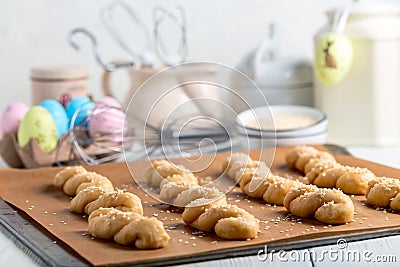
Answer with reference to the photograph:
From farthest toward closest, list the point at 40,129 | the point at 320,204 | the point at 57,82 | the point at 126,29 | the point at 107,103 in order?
1. the point at 126,29
2. the point at 57,82
3. the point at 107,103
4. the point at 40,129
5. the point at 320,204

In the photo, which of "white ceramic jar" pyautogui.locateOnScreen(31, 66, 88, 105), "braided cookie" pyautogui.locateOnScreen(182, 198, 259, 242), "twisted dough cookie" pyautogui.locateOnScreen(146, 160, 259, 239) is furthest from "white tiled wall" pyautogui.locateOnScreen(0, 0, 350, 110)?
"braided cookie" pyautogui.locateOnScreen(182, 198, 259, 242)

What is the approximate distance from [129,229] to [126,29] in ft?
3.56

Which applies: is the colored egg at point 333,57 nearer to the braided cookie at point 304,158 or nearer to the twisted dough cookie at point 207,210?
the braided cookie at point 304,158

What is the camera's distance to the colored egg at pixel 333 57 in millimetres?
1544

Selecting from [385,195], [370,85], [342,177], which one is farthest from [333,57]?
[385,195]

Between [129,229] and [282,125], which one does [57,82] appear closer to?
[282,125]

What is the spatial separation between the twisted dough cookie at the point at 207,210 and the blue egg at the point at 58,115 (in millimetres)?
310

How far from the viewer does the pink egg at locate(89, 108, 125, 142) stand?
1462 millimetres

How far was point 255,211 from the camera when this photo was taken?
1.07 metres

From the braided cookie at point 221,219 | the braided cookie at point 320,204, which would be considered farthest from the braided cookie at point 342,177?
the braided cookie at point 221,219

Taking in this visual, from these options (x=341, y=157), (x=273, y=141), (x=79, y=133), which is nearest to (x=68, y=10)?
(x=79, y=133)

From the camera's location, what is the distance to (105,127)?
4.80ft

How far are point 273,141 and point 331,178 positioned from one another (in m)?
0.31

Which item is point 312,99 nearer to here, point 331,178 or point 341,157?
point 341,157
